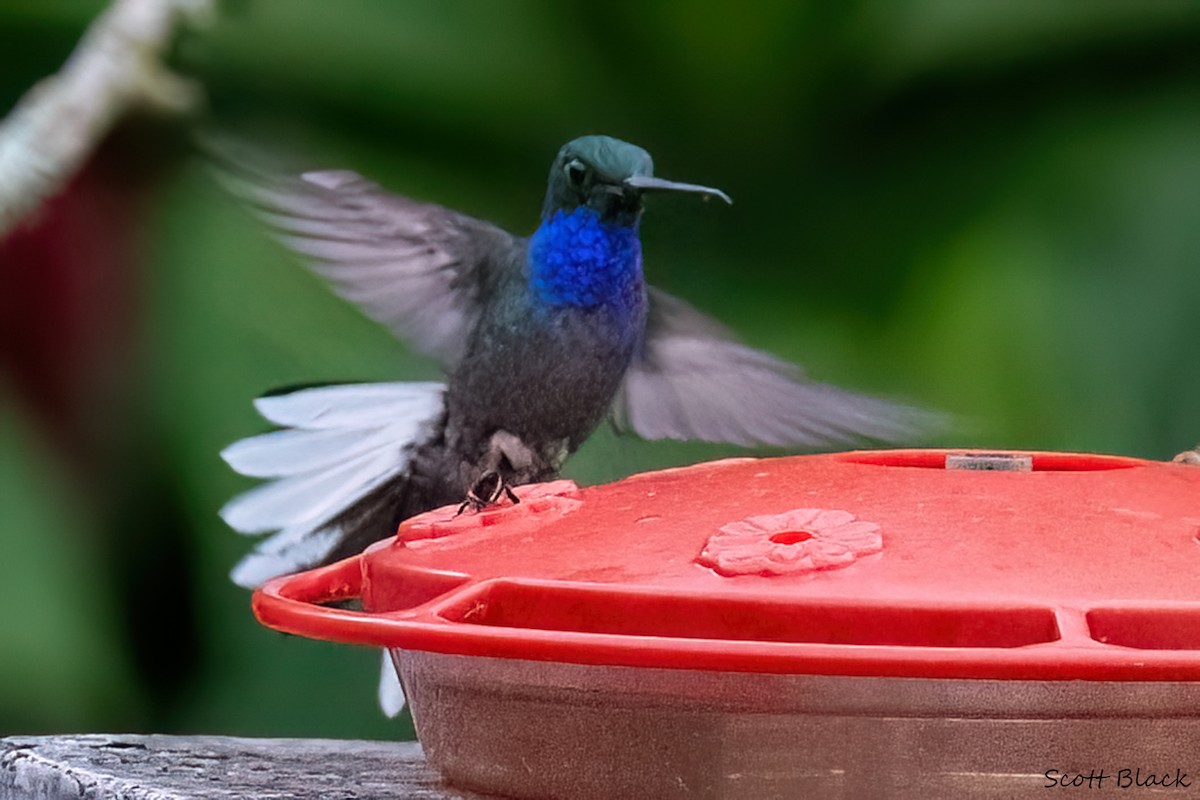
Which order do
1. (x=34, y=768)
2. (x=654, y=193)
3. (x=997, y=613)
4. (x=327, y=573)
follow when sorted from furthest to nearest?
(x=654, y=193)
(x=34, y=768)
(x=327, y=573)
(x=997, y=613)

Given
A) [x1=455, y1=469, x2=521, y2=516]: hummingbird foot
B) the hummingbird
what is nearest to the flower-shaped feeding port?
[x1=455, y1=469, x2=521, y2=516]: hummingbird foot

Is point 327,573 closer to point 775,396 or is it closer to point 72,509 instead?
point 775,396

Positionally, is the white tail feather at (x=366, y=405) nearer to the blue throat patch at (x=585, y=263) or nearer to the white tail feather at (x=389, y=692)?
the blue throat patch at (x=585, y=263)

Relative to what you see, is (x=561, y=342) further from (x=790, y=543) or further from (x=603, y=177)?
(x=790, y=543)

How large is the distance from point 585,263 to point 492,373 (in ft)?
0.76

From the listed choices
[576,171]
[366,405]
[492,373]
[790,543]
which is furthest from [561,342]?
[790,543]

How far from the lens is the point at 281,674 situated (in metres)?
2.45

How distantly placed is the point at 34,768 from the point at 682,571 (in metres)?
0.86

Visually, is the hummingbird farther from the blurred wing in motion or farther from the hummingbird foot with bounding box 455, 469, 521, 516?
the hummingbird foot with bounding box 455, 469, 521, 516

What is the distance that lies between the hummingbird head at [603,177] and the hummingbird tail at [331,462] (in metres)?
0.40

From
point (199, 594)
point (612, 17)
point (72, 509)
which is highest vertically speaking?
point (612, 17)

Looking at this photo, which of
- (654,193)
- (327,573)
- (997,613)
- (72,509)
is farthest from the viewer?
(72,509)

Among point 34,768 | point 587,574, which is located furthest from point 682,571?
point 34,768

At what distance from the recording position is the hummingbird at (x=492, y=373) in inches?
87.2
